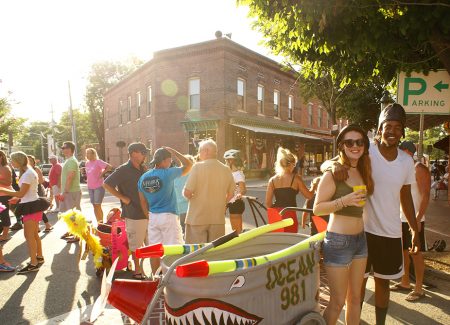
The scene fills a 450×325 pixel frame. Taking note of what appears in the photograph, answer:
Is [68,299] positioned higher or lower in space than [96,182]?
lower

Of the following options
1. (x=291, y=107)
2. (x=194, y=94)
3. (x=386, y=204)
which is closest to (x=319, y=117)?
(x=291, y=107)

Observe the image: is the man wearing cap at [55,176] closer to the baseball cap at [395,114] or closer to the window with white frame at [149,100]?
the baseball cap at [395,114]

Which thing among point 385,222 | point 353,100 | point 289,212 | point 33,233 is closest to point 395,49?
point 289,212

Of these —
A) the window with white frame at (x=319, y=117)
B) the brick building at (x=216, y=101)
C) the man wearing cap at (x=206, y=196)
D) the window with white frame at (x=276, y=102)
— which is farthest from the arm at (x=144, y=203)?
the window with white frame at (x=319, y=117)

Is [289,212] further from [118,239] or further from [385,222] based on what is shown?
[118,239]

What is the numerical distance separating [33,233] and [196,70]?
1840 cm

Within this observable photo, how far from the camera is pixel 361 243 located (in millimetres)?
2873

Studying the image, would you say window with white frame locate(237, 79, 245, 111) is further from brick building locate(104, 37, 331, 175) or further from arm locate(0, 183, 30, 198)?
arm locate(0, 183, 30, 198)

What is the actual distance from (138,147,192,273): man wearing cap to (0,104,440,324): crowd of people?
0.04ft

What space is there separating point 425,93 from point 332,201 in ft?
13.3

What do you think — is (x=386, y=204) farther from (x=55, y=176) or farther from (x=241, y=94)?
(x=241, y=94)

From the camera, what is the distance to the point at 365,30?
4.96m

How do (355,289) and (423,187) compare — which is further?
(423,187)

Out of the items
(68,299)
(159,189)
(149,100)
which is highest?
(149,100)
